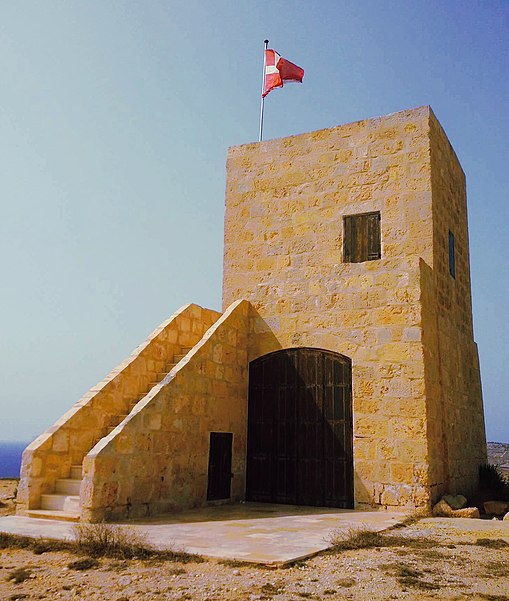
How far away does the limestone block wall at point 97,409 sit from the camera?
24.2ft

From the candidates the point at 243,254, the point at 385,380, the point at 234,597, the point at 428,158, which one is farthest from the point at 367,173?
the point at 234,597

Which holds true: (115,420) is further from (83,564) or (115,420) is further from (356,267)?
(356,267)

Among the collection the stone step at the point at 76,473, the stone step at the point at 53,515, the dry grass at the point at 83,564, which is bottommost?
the dry grass at the point at 83,564

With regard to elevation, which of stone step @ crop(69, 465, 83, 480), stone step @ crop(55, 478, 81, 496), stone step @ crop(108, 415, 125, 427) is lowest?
stone step @ crop(55, 478, 81, 496)

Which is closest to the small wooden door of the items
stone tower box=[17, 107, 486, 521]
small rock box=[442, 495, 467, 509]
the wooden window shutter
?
stone tower box=[17, 107, 486, 521]

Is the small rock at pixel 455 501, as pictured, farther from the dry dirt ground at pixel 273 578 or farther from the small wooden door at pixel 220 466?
the small wooden door at pixel 220 466

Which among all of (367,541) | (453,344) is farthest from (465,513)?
(453,344)

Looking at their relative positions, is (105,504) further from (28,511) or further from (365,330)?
(365,330)

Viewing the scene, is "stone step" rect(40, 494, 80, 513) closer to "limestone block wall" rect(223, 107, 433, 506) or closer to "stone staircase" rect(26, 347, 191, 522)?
"stone staircase" rect(26, 347, 191, 522)

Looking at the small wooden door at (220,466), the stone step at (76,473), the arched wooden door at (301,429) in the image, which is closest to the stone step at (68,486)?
the stone step at (76,473)

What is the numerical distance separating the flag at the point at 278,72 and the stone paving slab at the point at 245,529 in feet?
27.8

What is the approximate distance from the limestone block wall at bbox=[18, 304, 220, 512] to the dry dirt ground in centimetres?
194

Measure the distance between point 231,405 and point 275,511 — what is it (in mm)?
1878

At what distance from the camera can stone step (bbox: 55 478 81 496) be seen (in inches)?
292
